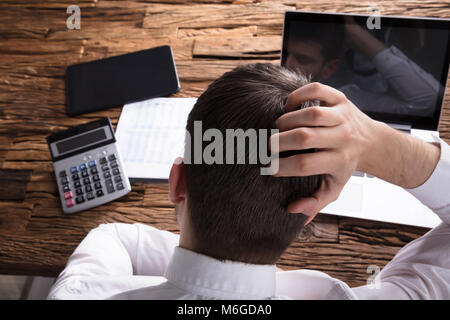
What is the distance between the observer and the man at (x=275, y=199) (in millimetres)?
504

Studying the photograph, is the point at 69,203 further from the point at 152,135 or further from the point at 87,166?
the point at 152,135

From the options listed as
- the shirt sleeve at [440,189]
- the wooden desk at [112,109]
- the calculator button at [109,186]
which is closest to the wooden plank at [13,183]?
the wooden desk at [112,109]

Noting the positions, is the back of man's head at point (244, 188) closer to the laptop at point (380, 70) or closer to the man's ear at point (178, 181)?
the man's ear at point (178, 181)

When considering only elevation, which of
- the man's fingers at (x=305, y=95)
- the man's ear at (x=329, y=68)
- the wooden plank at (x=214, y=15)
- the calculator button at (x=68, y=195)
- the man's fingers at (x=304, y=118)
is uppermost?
the wooden plank at (x=214, y=15)

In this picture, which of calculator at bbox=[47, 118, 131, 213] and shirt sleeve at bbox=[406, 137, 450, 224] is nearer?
shirt sleeve at bbox=[406, 137, 450, 224]

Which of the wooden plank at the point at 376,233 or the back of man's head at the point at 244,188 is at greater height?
the back of man's head at the point at 244,188

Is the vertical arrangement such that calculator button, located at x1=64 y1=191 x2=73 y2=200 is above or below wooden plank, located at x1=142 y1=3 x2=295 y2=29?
below

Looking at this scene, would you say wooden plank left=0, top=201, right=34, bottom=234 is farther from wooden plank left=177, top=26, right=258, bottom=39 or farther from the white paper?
wooden plank left=177, top=26, right=258, bottom=39

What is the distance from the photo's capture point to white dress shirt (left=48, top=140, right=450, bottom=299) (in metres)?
0.57

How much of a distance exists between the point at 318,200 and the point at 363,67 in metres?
0.45

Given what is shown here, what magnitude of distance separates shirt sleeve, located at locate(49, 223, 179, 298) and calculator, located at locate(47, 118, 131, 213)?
0.09 meters

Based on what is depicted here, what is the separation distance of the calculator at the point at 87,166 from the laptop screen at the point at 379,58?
456mm

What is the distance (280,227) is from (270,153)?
0.40 ft

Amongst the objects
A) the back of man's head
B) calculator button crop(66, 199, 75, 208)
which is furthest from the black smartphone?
the back of man's head
